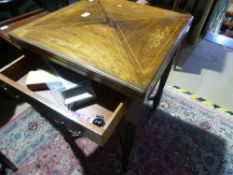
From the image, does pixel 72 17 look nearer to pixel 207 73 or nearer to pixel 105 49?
pixel 105 49

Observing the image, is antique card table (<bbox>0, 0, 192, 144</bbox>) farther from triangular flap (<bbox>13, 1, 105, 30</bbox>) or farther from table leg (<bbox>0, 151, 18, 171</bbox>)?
table leg (<bbox>0, 151, 18, 171</bbox>)

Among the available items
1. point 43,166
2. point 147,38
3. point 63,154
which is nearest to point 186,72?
point 147,38

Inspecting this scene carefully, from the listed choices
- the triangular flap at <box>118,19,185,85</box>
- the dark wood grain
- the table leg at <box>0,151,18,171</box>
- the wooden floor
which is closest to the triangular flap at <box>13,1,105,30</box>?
the triangular flap at <box>118,19,185,85</box>

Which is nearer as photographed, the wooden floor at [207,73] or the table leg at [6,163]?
the table leg at [6,163]

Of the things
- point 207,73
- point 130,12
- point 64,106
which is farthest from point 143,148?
point 207,73

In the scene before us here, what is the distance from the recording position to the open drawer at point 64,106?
580 mm

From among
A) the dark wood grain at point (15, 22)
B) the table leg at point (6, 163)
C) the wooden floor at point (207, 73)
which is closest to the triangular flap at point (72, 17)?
the dark wood grain at point (15, 22)

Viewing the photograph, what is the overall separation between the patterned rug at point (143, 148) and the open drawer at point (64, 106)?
560 millimetres

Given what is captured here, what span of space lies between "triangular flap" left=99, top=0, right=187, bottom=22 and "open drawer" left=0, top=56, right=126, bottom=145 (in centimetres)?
42

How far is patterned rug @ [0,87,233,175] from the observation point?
1.13 m

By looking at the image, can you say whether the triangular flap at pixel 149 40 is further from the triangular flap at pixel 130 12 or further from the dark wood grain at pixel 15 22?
the dark wood grain at pixel 15 22

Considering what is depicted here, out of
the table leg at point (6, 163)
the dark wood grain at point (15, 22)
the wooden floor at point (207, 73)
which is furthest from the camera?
the wooden floor at point (207, 73)

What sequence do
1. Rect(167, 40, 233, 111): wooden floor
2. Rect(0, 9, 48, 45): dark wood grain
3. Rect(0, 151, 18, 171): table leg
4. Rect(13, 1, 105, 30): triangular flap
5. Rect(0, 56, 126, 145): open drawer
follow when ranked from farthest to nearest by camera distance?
Rect(167, 40, 233, 111): wooden floor → Rect(0, 9, 48, 45): dark wood grain → Rect(0, 151, 18, 171): table leg → Rect(13, 1, 105, 30): triangular flap → Rect(0, 56, 126, 145): open drawer

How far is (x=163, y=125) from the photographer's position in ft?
4.50
